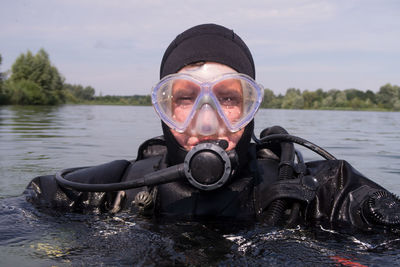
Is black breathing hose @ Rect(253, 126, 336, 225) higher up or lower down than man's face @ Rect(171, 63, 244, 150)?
lower down

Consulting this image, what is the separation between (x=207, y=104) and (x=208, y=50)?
0.32 meters

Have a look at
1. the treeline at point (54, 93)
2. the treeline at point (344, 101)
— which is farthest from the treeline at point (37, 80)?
the treeline at point (344, 101)

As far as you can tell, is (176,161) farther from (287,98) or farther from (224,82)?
(287,98)

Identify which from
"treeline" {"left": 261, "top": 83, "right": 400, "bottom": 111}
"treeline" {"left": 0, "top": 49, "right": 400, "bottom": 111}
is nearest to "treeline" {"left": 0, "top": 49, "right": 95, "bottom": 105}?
"treeline" {"left": 0, "top": 49, "right": 400, "bottom": 111}

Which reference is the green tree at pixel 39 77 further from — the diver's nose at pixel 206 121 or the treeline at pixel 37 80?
the diver's nose at pixel 206 121

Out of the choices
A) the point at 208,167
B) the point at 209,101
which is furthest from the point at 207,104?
the point at 208,167

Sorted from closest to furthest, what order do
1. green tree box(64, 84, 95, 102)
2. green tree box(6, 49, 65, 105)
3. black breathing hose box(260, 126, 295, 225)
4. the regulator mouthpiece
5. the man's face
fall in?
1. the regulator mouthpiece
2. black breathing hose box(260, 126, 295, 225)
3. the man's face
4. green tree box(6, 49, 65, 105)
5. green tree box(64, 84, 95, 102)

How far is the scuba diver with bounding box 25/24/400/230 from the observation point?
1.90 m

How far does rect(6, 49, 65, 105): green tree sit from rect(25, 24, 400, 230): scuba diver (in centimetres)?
4886

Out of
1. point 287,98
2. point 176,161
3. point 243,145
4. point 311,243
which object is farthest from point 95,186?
point 287,98

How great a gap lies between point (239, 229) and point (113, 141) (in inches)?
240

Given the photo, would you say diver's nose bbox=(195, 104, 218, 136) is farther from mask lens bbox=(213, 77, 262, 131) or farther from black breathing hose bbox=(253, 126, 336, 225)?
black breathing hose bbox=(253, 126, 336, 225)

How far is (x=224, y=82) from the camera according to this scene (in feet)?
7.02

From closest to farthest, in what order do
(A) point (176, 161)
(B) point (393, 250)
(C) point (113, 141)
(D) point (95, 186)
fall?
(B) point (393, 250)
(D) point (95, 186)
(A) point (176, 161)
(C) point (113, 141)
